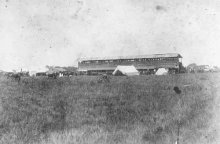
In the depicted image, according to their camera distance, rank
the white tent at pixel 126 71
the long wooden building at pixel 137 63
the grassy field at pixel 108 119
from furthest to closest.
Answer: the long wooden building at pixel 137 63
the white tent at pixel 126 71
the grassy field at pixel 108 119

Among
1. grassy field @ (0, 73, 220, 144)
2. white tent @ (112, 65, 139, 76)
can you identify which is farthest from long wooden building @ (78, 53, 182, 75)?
grassy field @ (0, 73, 220, 144)

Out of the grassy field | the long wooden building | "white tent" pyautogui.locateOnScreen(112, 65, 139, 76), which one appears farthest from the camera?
the long wooden building

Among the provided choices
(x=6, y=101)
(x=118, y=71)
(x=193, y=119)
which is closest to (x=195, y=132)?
(x=193, y=119)

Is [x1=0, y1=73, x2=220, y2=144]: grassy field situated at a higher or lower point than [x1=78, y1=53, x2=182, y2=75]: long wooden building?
lower

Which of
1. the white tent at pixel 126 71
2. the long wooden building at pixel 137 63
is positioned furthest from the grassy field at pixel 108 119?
the long wooden building at pixel 137 63

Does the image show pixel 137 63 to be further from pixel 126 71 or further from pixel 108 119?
pixel 108 119

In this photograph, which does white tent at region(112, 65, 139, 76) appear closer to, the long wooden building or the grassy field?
the long wooden building

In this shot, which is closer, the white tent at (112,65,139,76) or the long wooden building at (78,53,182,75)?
the white tent at (112,65,139,76)

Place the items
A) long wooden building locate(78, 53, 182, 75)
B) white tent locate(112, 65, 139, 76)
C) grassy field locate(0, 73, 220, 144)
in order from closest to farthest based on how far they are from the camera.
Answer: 1. grassy field locate(0, 73, 220, 144)
2. white tent locate(112, 65, 139, 76)
3. long wooden building locate(78, 53, 182, 75)

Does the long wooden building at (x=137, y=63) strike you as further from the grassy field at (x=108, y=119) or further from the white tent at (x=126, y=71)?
the grassy field at (x=108, y=119)
